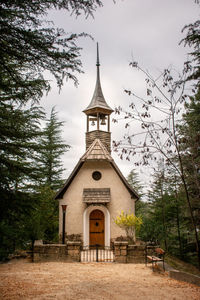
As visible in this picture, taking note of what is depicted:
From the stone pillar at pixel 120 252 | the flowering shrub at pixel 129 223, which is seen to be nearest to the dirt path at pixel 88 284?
the stone pillar at pixel 120 252

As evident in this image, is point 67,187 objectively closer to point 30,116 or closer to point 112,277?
point 30,116

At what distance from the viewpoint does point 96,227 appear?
15.6 m

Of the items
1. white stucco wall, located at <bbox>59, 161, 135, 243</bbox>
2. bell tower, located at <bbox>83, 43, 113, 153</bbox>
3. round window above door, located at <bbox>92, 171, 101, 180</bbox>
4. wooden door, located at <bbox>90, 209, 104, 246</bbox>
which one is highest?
bell tower, located at <bbox>83, 43, 113, 153</bbox>

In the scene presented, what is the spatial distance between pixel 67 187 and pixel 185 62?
1117cm

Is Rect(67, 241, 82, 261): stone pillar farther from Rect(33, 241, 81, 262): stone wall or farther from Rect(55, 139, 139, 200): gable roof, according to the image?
Rect(55, 139, 139, 200): gable roof

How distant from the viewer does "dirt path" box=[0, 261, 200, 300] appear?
20.5 ft

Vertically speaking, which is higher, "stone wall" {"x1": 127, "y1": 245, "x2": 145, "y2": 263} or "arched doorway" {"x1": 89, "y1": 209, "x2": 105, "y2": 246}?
"arched doorway" {"x1": 89, "y1": 209, "x2": 105, "y2": 246}

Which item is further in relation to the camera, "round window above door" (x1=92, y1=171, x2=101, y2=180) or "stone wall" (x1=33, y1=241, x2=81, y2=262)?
"round window above door" (x1=92, y1=171, x2=101, y2=180)

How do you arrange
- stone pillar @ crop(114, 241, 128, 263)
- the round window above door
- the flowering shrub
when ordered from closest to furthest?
stone pillar @ crop(114, 241, 128, 263)
the flowering shrub
the round window above door

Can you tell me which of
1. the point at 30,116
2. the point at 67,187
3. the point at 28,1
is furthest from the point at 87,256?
the point at 28,1

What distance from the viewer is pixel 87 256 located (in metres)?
12.3

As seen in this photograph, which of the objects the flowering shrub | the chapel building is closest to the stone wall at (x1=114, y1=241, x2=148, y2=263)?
the flowering shrub

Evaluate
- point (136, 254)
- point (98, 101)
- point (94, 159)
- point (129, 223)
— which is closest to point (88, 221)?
point (129, 223)

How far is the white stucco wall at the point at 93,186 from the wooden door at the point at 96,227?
655 mm
